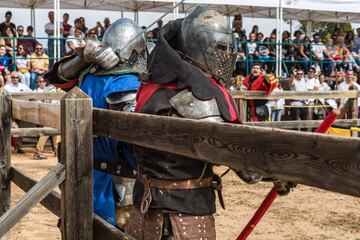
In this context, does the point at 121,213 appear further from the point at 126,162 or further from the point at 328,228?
the point at 328,228

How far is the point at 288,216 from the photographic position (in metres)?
6.36

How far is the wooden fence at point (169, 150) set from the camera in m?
1.73

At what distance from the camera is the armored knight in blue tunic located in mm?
3811

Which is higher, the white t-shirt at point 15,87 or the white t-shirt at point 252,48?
the white t-shirt at point 252,48

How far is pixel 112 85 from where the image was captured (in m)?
3.82

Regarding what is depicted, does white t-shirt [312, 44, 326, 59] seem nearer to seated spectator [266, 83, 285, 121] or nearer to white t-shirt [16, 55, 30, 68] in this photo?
seated spectator [266, 83, 285, 121]

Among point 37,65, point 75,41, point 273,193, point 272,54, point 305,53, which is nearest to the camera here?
point 273,193

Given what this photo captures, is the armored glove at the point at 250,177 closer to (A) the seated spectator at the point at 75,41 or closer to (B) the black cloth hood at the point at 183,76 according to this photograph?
(B) the black cloth hood at the point at 183,76

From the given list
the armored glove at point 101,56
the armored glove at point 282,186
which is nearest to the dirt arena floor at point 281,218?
the armored glove at point 101,56

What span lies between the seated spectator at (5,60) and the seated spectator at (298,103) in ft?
19.7

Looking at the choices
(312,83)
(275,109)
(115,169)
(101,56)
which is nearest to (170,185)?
(115,169)

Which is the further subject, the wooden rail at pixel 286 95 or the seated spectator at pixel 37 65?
the seated spectator at pixel 37 65

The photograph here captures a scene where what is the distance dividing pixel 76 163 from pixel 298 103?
1099 cm

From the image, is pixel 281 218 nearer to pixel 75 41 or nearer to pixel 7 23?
pixel 75 41
